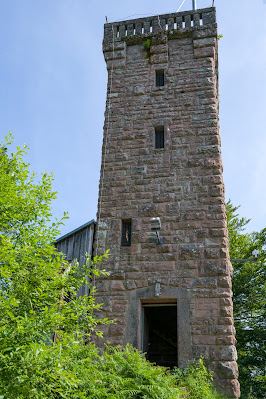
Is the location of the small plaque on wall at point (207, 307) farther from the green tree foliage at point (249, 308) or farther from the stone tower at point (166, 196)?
the green tree foliage at point (249, 308)

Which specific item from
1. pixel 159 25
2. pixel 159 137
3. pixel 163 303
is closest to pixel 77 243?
pixel 163 303

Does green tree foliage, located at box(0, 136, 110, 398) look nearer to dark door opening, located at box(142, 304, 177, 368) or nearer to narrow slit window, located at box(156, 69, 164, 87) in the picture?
narrow slit window, located at box(156, 69, 164, 87)

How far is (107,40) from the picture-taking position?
10352mm

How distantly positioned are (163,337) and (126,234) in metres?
3.81

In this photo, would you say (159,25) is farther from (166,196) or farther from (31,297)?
(31,297)

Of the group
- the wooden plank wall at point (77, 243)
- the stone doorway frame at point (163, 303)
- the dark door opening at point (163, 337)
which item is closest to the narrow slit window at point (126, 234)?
the wooden plank wall at point (77, 243)

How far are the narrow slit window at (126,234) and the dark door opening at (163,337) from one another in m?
2.72

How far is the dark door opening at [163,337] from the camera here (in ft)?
33.7

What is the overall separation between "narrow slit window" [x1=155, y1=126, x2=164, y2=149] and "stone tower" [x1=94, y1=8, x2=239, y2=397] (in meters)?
0.02

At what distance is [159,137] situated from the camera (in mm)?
9000

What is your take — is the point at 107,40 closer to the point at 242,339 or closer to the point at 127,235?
the point at 127,235

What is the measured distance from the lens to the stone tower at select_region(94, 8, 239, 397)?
23.4 feet

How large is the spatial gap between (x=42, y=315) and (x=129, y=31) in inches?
338

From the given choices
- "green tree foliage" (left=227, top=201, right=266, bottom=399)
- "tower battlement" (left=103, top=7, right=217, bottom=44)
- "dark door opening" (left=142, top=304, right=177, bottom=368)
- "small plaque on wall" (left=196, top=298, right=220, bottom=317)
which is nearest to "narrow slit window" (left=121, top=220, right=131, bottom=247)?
"small plaque on wall" (left=196, top=298, right=220, bottom=317)
